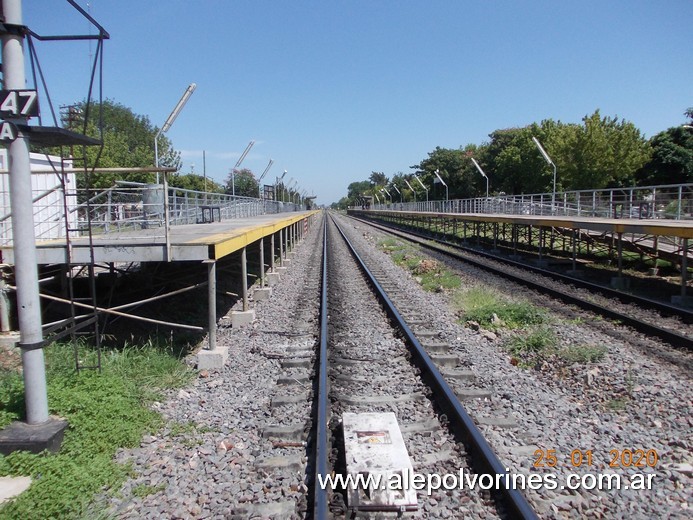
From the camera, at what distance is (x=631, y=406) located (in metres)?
5.35

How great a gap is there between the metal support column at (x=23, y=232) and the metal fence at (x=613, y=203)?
1487 cm

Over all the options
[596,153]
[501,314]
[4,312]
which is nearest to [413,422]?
[501,314]

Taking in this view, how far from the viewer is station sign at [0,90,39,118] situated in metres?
4.02

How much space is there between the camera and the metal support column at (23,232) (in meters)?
4.09

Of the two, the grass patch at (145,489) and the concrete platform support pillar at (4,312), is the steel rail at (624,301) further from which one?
the concrete platform support pillar at (4,312)

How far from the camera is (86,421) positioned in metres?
4.53

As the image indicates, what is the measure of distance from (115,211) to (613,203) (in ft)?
50.8

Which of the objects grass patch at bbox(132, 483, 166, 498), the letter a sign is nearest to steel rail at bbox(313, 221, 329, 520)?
grass patch at bbox(132, 483, 166, 498)

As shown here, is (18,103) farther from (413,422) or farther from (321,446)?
(413,422)

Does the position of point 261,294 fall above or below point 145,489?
above

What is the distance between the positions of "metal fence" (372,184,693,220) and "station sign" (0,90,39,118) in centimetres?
1481

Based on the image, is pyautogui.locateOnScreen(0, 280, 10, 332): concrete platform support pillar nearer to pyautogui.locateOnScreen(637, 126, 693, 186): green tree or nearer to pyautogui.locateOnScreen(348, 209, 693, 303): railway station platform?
pyautogui.locateOnScreen(348, 209, 693, 303): railway station platform

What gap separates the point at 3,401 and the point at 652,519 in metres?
5.27

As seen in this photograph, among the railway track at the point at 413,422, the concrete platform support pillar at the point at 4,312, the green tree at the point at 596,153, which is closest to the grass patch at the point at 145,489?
the railway track at the point at 413,422
